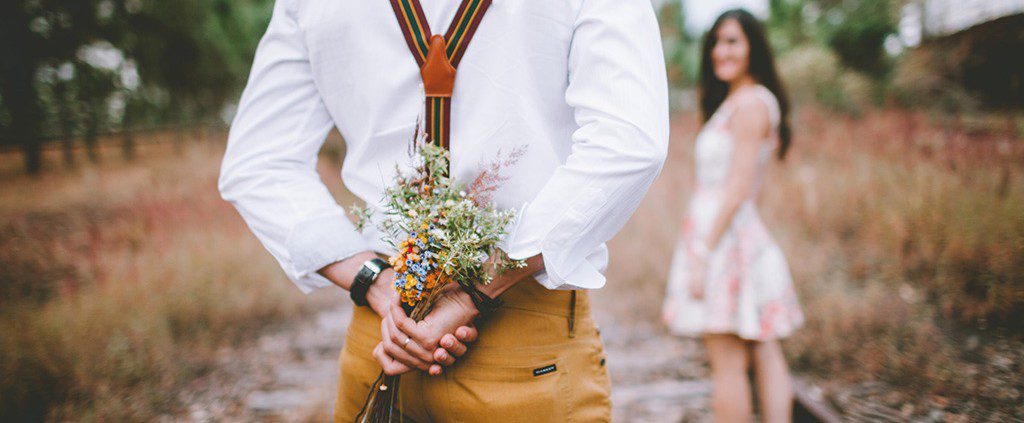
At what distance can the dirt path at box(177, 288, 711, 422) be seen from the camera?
3.39 meters

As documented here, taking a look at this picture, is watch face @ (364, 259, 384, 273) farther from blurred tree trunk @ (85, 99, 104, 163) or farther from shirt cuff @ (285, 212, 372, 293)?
blurred tree trunk @ (85, 99, 104, 163)

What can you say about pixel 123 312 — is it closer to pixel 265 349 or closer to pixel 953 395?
pixel 265 349

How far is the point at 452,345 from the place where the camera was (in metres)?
1.09

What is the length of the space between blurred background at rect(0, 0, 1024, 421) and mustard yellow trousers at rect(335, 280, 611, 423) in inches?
91.7

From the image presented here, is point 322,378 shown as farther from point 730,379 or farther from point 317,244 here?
point 317,244

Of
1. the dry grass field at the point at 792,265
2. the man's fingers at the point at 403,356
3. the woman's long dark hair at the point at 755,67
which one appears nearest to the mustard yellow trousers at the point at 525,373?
the man's fingers at the point at 403,356

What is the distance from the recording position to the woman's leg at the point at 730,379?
2641mm

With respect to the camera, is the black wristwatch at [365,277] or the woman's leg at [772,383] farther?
the woman's leg at [772,383]

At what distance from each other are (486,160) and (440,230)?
0.21 metres

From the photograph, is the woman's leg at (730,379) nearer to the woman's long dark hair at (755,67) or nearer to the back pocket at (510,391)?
the woman's long dark hair at (755,67)

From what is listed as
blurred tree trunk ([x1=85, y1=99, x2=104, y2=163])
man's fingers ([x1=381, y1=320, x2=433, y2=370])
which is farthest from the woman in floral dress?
blurred tree trunk ([x1=85, y1=99, x2=104, y2=163])

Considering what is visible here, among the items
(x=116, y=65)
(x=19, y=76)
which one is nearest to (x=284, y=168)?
(x=19, y=76)

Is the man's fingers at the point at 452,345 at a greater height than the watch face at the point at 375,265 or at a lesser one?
lesser

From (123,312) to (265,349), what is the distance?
1178mm
